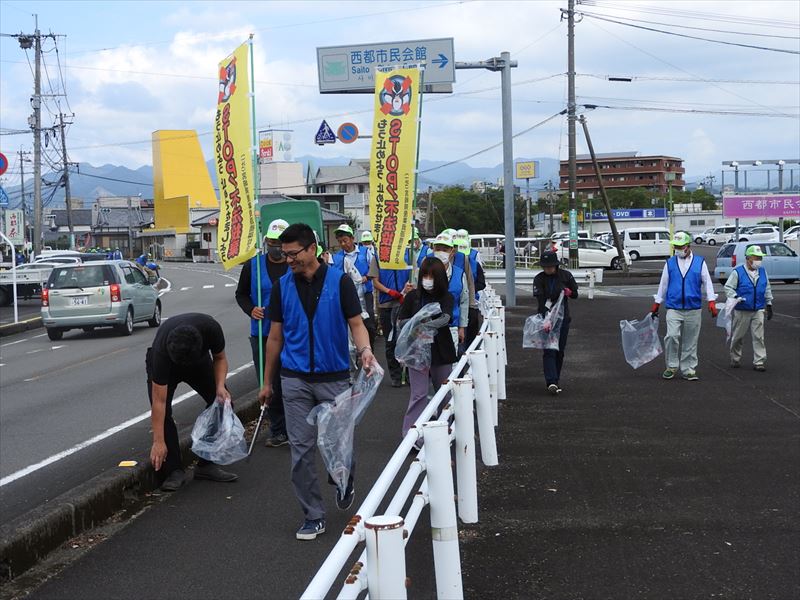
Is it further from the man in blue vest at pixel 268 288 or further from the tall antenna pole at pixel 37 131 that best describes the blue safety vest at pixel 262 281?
the tall antenna pole at pixel 37 131

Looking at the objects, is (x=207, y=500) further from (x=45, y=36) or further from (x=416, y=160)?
(x=45, y=36)

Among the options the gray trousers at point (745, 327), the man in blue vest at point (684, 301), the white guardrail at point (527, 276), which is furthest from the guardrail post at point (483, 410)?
the white guardrail at point (527, 276)

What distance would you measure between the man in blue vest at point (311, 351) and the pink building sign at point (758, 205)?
39.3m

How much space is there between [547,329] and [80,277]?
44.1 ft

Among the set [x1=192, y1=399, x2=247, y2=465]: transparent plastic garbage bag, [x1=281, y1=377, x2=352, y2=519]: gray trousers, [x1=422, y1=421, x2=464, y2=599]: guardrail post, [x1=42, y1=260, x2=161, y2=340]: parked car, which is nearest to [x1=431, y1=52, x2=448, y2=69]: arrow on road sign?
[x1=42, y1=260, x2=161, y2=340]: parked car

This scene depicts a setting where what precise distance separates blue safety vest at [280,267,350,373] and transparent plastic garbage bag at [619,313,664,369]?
279 inches

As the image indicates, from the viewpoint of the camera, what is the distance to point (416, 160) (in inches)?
471

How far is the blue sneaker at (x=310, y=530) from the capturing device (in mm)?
5623

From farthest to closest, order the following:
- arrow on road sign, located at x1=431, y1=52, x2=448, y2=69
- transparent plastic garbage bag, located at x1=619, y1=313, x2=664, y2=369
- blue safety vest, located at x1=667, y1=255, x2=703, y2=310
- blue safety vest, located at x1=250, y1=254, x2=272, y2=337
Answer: arrow on road sign, located at x1=431, y1=52, x2=448, y2=69, transparent plastic garbage bag, located at x1=619, y1=313, x2=664, y2=369, blue safety vest, located at x1=667, y1=255, x2=703, y2=310, blue safety vest, located at x1=250, y1=254, x2=272, y2=337

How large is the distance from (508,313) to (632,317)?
3.25 m

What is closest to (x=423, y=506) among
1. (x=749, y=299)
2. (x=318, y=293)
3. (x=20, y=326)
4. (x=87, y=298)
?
(x=318, y=293)

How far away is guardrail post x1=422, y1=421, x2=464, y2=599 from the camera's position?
159 inches

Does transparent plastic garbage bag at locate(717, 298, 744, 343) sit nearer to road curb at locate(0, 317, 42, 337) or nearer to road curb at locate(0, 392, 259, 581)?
road curb at locate(0, 392, 259, 581)

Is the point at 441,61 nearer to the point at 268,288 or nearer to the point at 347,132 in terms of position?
the point at 347,132
